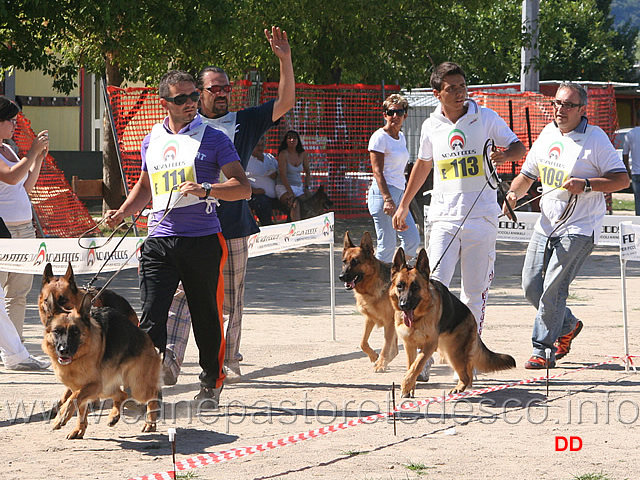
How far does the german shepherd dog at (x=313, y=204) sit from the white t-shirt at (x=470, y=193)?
31.5 feet

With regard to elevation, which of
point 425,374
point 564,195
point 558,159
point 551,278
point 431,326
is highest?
point 558,159

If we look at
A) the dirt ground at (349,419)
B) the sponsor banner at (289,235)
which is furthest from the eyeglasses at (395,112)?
the dirt ground at (349,419)

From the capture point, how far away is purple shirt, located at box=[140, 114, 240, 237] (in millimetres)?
6062

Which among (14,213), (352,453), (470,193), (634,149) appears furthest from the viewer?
(634,149)

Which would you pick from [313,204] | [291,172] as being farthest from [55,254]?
[313,204]

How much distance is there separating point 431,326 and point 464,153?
1320 mm

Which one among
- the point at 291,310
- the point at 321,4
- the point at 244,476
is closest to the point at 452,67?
the point at 244,476

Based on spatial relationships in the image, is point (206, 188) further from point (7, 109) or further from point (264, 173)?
point (264, 173)

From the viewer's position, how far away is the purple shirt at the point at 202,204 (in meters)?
6.06

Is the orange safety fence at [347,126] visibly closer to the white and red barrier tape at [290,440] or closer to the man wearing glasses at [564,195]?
the man wearing glasses at [564,195]

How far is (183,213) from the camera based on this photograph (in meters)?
6.06

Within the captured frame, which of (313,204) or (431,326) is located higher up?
(313,204)

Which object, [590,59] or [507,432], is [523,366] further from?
[590,59]

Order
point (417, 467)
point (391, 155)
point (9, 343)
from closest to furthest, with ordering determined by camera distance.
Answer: point (417, 467) → point (9, 343) → point (391, 155)
